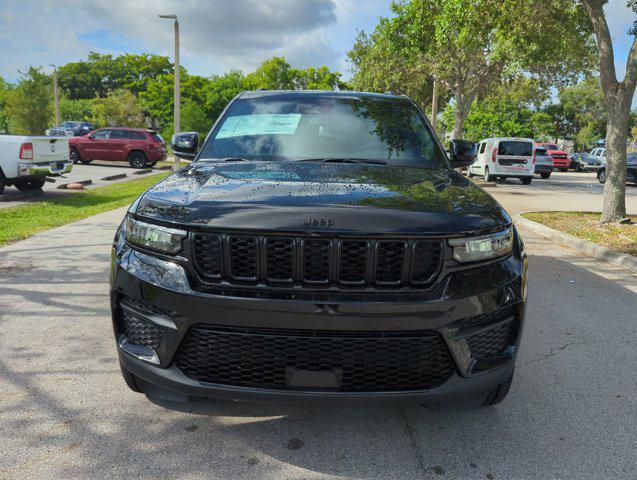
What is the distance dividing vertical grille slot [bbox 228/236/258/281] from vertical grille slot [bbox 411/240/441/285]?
68 centimetres

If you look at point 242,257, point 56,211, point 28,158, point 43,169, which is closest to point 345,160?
point 242,257

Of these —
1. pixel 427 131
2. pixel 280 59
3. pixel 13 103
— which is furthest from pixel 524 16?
pixel 280 59

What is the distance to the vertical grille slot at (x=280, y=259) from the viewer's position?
2148mm

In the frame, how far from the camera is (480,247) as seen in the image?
90.1 inches

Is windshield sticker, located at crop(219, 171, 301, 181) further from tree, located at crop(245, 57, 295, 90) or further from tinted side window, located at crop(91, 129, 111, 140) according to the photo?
tree, located at crop(245, 57, 295, 90)

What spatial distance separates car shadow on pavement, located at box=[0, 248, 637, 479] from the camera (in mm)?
2318

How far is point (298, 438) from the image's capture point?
2529mm

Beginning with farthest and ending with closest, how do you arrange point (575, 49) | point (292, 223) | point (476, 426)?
point (575, 49)
point (476, 426)
point (292, 223)

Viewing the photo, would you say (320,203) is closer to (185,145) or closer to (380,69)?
(185,145)

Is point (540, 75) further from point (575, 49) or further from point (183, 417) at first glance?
point (183, 417)

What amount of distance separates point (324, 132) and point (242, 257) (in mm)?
1687

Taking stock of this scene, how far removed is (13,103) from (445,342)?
31.9 meters

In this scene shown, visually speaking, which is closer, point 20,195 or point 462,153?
point 462,153

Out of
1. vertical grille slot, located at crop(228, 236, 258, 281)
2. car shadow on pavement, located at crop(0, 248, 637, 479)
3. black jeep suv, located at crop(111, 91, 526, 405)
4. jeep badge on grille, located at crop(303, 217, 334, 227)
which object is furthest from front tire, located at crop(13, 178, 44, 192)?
jeep badge on grille, located at crop(303, 217, 334, 227)
